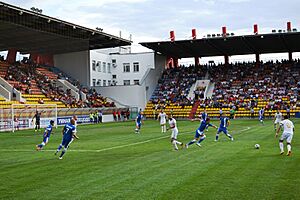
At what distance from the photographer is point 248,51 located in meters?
76.1

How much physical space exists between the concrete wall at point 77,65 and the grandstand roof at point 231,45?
9321 millimetres

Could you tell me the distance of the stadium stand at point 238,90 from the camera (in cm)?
6662

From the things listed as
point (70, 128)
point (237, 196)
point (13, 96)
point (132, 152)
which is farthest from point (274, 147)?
point (13, 96)

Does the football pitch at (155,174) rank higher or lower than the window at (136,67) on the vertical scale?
lower

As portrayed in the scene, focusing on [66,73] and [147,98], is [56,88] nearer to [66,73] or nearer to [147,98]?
[66,73]

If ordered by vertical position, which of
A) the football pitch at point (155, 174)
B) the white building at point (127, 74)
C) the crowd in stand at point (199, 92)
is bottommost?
the football pitch at point (155, 174)

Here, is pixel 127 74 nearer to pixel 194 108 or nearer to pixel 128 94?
pixel 128 94

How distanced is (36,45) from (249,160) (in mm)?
50854

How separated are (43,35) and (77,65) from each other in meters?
13.9

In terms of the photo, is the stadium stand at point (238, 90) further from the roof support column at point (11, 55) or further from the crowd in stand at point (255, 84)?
the roof support column at point (11, 55)

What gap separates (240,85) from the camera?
241ft

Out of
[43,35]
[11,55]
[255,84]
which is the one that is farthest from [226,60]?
[11,55]

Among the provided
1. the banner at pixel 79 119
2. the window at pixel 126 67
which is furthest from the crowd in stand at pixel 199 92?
the banner at pixel 79 119

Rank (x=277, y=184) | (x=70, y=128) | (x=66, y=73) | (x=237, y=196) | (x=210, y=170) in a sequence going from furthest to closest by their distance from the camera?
(x=66, y=73) < (x=70, y=128) < (x=210, y=170) < (x=277, y=184) < (x=237, y=196)
